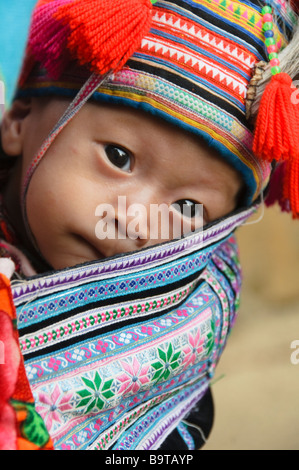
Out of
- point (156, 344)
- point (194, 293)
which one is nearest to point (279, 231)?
point (194, 293)

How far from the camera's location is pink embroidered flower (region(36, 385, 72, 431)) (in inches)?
30.6

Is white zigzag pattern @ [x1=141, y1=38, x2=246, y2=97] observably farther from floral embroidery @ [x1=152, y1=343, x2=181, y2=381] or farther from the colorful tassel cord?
floral embroidery @ [x1=152, y1=343, x2=181, y2=381]

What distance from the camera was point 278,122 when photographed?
854 mm

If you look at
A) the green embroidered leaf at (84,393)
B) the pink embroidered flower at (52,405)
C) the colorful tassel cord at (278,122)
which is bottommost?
the pink embroidered flower at (52,405)

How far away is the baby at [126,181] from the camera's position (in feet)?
2.70

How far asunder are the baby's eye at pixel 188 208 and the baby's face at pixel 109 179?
1 cm

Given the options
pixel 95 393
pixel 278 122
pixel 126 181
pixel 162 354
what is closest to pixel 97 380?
pixel 95 393

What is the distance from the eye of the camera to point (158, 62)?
0.89 metres

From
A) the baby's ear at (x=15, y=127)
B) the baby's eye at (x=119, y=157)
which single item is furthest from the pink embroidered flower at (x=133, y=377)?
the baby's ear at (x=15, y=127)

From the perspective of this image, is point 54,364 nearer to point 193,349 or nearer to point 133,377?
point 133,377

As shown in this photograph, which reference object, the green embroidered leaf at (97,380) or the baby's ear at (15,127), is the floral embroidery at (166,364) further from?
the baby's ear at (15,127)

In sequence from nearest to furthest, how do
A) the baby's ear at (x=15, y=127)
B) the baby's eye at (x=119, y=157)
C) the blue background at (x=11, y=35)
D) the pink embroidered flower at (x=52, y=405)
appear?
the blue background at (x=11, y=35) → the pink embroidered flower at (x=52, y=405) → the baby's eye at (x=119, y=157) → the baby's ear at (x=15, y=127)

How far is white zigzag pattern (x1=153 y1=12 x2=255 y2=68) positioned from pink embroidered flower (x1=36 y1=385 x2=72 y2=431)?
0.55m

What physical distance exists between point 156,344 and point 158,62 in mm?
425
